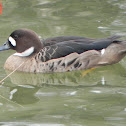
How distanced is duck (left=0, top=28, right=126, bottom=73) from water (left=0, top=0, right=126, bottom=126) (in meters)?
0.19

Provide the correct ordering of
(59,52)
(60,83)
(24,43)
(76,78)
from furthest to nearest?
1. (24,43)
2. (59,52)
3. (76,78)
4. (60,83)

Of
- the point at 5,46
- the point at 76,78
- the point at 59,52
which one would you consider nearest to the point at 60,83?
the point at 76,78

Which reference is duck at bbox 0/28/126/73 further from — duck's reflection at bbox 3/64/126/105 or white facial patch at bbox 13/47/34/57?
duck's reflection at bbox 3/64/126/105

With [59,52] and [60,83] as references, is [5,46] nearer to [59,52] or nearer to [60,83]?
[59,52]

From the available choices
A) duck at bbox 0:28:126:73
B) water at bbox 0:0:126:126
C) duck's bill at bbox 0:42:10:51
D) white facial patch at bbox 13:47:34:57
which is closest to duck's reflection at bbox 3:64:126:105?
water at bbox 0:0:126:126

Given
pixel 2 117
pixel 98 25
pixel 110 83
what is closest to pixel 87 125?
pixel 2 117

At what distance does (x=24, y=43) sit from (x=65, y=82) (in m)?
1.59

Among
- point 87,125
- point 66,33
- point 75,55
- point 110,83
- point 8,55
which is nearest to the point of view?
point 87,125

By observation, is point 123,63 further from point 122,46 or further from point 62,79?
point 62,79

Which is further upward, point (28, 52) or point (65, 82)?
point (28, 52)

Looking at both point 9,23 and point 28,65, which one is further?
point 9,23

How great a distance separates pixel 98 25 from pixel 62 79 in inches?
124

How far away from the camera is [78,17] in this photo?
1332 cm

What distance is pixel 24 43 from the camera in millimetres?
10672
